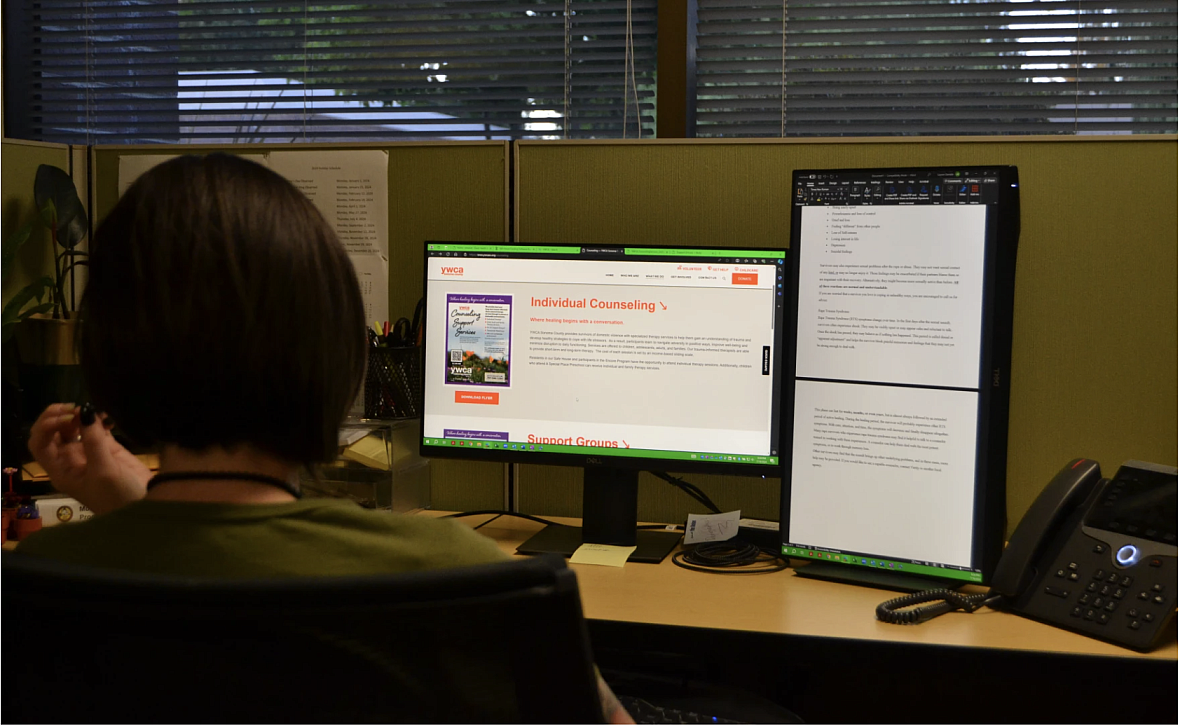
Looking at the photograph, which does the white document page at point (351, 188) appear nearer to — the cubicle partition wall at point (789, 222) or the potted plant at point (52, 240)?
the cubicle partition wall at point (789, 222)

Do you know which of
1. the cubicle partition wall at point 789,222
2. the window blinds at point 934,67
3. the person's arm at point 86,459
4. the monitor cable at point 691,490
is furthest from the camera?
the window blinds at point 934,67

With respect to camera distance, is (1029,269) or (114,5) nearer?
(1029,269)

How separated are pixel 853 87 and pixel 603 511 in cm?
169

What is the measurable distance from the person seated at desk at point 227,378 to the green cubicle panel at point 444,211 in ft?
2.86

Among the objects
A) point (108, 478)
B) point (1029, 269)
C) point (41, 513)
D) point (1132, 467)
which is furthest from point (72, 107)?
point (1132, 467)

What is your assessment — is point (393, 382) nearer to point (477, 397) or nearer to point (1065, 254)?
point (477, 397)

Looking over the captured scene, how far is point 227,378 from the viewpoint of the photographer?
0.66m

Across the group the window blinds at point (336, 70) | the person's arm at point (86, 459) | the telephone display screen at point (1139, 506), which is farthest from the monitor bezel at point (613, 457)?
the window blinds at point (336, 70)

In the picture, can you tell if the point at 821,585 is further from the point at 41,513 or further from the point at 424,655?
the point at 41,513

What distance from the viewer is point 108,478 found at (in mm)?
968

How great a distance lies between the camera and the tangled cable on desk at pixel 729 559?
50.4 inches

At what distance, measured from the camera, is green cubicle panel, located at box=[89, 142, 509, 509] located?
1582 mm

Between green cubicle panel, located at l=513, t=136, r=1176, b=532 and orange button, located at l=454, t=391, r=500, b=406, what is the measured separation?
0.42 meters

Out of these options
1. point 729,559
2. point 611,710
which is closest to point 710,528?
point 729,559
